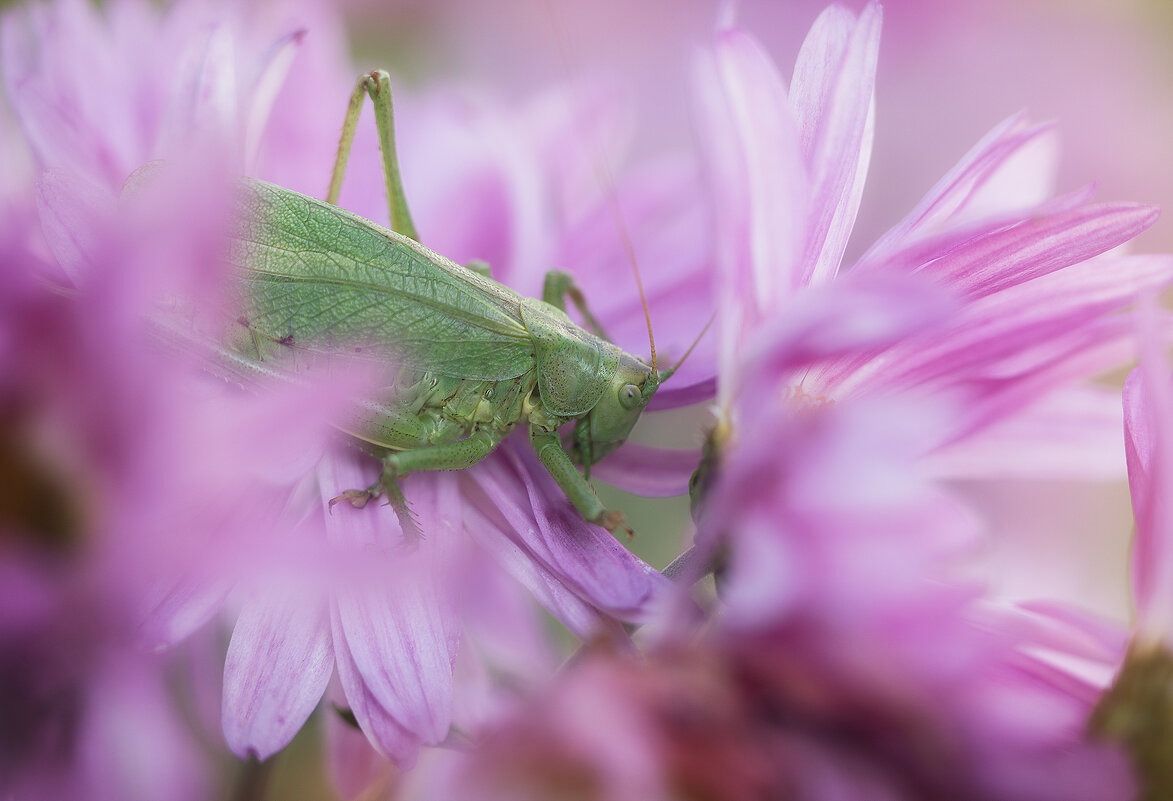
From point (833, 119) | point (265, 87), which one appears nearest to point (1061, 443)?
point (833, 119)

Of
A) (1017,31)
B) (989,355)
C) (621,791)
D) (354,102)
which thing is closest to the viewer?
(621,791)

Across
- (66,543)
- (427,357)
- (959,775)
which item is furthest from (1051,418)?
(66,543)

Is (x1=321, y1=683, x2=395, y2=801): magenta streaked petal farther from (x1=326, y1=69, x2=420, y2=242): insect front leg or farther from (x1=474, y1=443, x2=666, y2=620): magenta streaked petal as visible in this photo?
(x1=326, y1=69, x2=420, y2=242): insect front leg

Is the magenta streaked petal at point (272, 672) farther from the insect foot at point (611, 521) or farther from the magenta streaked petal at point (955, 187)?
the magenta streaked petal at point (955, 187)

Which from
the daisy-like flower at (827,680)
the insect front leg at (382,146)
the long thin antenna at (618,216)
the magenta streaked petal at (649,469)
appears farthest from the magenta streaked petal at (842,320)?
the insect front leg at (382,146)

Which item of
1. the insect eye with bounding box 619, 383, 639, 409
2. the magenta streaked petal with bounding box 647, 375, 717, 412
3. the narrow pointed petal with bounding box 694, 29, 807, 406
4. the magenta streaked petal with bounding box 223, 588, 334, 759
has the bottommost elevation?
the magenta streaked petal with bounding box 647, 375, 717, 412

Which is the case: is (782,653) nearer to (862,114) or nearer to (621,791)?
(621,791)

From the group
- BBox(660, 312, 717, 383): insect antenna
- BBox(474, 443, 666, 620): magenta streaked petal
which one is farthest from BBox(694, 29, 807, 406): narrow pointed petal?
BBox(660, 312, 717, 383): insect antenna
